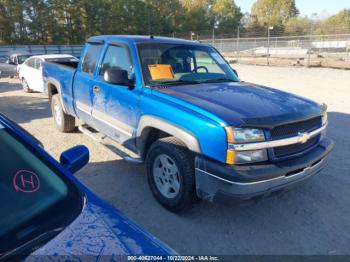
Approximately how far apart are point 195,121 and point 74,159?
1203mm

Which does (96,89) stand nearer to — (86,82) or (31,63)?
(86,82)

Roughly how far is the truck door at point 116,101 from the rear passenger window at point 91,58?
0.25m

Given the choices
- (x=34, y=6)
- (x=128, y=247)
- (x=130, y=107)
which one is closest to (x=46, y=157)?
(x=128, y=247)

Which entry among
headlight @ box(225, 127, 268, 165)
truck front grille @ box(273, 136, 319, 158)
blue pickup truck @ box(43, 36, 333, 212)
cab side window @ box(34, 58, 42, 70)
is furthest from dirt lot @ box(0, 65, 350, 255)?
cab side window @ box(34, 58, 42, 70)

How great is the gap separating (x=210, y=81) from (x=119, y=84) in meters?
1.18

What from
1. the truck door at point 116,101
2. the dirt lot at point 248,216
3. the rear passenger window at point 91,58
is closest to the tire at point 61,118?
the dirt lot at point 248,216

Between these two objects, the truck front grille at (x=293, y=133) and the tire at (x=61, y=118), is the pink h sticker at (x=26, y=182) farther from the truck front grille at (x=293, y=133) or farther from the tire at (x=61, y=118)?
the tire at (x=61, y=118)

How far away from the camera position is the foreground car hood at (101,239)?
1.53 metres

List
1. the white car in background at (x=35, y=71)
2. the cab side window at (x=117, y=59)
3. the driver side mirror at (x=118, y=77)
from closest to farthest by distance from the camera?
1. the driver side mirror at (x=118, y=77)
2. the cab side window at (x=117, y=59)
3. the white car in background at (x=35, y=71)

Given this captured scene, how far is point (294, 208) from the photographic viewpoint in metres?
3.68

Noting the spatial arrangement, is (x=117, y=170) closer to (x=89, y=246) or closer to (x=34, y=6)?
(x=89, y=246)

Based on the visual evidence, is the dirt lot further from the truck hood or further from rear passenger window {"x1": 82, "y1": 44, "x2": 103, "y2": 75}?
rear passenger window {"x1": 82, "y1": 44, "x2": 103, "y2": 75}

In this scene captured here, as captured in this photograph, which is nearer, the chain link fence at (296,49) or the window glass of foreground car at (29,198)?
the window glass of foreground car at (29,198)

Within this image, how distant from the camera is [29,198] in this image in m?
1.84
